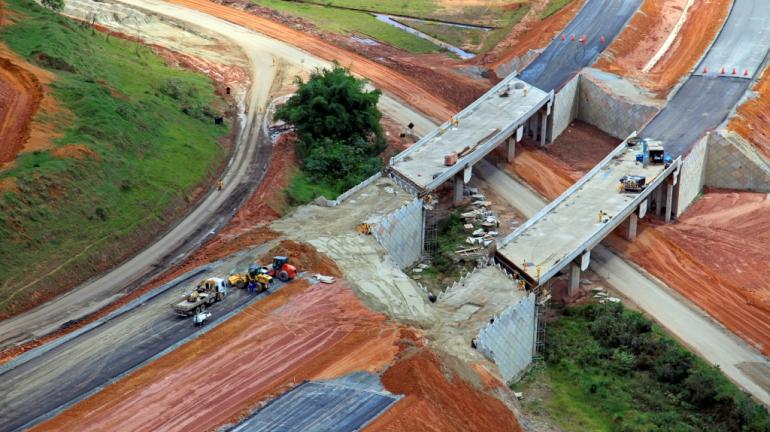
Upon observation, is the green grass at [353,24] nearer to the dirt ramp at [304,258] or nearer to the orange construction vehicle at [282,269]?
the dirt ramp at [304,258]

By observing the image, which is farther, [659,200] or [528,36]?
[528,36]

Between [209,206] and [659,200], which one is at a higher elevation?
[659,200]

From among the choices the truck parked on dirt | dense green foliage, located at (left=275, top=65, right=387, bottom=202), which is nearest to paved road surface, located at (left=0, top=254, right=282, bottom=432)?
the truck parked on dirt

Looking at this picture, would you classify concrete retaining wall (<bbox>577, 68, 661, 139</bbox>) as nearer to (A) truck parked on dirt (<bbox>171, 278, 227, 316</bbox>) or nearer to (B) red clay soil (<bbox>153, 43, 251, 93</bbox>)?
(B) red clay soil (<bbox>153, 43, 251, 93</bbox>)

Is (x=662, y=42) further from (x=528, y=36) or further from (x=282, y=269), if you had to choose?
(x=282, y=269)


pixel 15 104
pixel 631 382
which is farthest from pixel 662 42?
pixel 15 104

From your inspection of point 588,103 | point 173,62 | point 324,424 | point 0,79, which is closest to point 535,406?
point 324,424

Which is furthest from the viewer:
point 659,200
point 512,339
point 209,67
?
point 209,67

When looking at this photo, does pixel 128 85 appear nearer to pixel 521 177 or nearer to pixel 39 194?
pixel 39 194

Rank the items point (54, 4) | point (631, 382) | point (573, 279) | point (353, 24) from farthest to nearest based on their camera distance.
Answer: point (353, 24)
point (54, 4)
point (573, 279)
point (631, 382)
